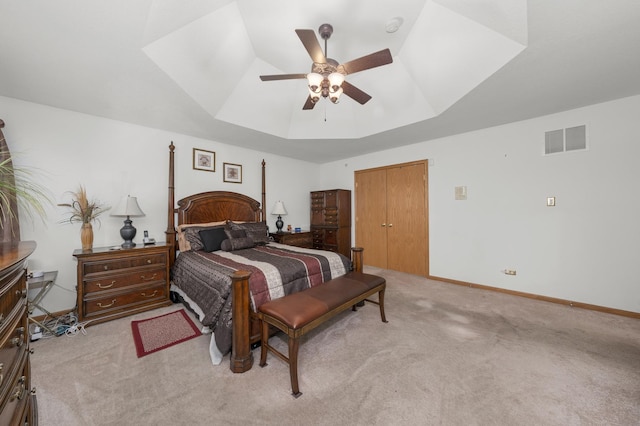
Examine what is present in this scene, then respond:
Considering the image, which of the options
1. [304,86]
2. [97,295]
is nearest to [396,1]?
[304,86]

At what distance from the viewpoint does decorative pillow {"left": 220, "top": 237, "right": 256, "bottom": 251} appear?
10.8 feet

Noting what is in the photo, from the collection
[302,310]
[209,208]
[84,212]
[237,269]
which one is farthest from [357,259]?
[84,212]

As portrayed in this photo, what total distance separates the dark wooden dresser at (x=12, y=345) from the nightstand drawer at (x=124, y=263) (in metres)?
1.72

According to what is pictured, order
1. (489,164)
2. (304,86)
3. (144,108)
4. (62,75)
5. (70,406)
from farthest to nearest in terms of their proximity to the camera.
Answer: (489,164) → (304,86) → (144,108) → (62,75) → (70,406)

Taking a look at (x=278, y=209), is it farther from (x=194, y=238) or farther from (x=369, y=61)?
(x=369, y=61)

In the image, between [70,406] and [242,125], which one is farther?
[242,125]

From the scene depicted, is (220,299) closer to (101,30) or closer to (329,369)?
(329,369)

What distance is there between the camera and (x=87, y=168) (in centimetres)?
302

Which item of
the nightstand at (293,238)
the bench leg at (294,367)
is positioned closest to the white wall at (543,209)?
the nightstand at (293,238)

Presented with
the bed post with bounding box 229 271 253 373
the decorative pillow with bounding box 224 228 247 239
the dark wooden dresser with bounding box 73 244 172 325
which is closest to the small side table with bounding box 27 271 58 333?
the dark wooden dresser with bounding box 73 244 172 325

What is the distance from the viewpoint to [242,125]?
11.2 ft

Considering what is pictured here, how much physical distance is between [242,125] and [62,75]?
1785 millimetres

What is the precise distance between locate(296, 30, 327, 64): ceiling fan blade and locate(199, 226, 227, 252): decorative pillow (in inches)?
104

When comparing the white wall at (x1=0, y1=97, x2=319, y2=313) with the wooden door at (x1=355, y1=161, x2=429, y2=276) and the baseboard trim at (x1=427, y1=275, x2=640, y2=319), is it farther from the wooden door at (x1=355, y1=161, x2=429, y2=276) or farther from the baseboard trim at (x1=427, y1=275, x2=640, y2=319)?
the baseboard trim at (x1=427, y1=275, x2=640, y2=319)
